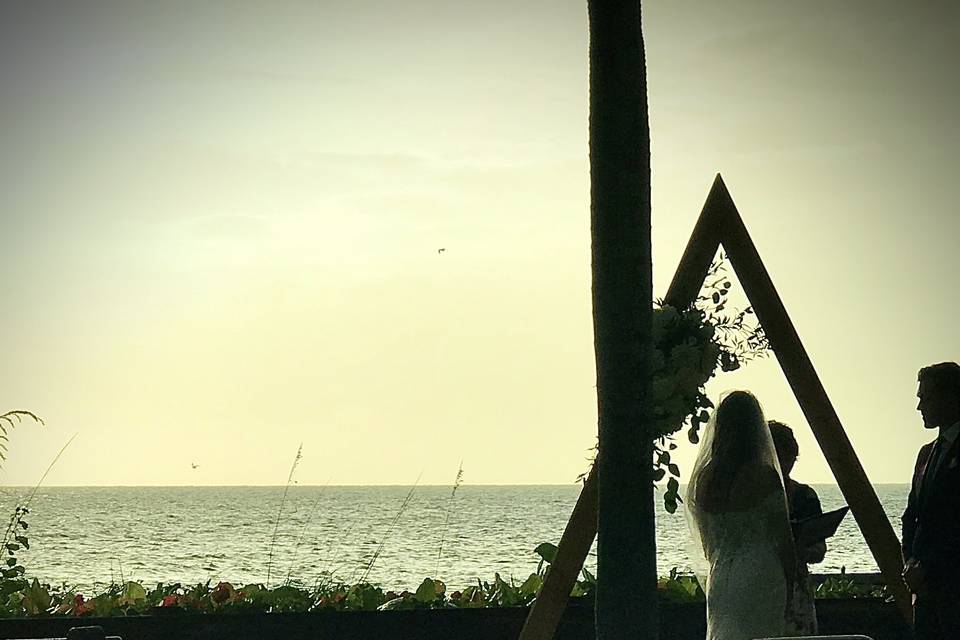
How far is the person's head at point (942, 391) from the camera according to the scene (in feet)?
12.8

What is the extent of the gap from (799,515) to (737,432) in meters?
Result: 0.66

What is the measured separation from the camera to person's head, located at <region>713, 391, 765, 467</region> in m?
3.71

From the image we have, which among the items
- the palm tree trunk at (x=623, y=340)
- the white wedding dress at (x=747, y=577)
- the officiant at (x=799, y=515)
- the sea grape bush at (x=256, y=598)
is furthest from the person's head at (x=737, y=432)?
the palm tree trunk at (x=623, y=340)

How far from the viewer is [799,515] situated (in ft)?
13.8

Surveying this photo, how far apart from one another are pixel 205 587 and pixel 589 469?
1.61m

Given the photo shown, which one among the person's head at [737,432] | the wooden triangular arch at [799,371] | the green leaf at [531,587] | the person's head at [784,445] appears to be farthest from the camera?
the green leaf at [531,587]

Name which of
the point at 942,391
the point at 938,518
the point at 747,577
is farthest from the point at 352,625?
the point at 942,391

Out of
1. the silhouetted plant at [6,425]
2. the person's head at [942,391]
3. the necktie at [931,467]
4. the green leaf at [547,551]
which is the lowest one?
the green leaf at [547,551]

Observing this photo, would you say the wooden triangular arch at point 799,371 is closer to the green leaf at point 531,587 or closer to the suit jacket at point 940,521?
the suit jacket at point 940,521

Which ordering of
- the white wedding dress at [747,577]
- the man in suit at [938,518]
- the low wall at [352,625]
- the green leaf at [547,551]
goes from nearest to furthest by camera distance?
the white wedding dress at [747,577] → the man in suit at [938,518] → the low wall at [352,625] → the green leaf at [547,551]

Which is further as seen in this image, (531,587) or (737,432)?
(531,587)

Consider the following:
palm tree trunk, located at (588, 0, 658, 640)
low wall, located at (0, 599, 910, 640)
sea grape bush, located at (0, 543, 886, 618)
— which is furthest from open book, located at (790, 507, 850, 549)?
palm tree trunk, located at (588, 0, 658, 640)

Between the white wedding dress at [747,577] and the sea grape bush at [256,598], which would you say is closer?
the white wedding dress at [747,577]

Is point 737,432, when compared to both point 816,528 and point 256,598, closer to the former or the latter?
point 816,528
